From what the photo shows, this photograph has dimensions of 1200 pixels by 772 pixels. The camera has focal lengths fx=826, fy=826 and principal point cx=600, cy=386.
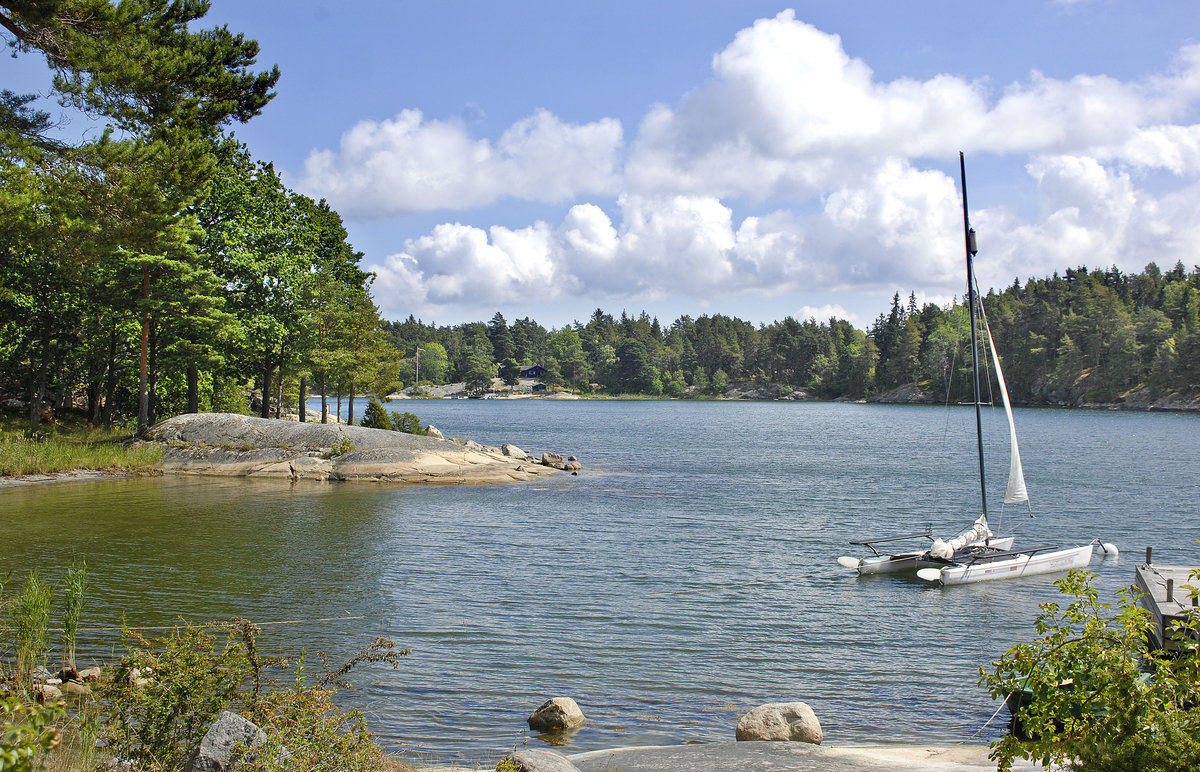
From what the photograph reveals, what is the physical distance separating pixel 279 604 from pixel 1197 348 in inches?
5635

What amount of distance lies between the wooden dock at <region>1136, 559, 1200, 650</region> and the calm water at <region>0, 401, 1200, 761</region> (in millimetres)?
2566

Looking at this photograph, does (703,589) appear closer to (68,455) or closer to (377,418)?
(68,455)

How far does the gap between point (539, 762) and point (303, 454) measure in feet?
122

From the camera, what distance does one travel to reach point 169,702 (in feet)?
26.7

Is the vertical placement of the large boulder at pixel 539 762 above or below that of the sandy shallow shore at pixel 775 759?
above

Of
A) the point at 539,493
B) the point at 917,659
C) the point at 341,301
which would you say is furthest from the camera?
the point at 341,301

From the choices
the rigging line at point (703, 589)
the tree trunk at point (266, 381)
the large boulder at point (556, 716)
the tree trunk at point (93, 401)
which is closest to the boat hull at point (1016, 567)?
the rigging line at point (703, 589)

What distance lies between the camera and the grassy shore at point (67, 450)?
3519cm

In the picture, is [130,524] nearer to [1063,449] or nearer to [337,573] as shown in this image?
[337,573]

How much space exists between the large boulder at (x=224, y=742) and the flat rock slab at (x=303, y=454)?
3447 centimetres

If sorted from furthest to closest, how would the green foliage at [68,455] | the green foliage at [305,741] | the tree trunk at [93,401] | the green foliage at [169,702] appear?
the tree trunk at [93,401] → the green foliage at [68,455] → the green foliage at [169,702] → the green foliage at [305,741]

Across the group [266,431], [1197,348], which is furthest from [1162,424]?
[266,431]

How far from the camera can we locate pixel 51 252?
1681 centimetres

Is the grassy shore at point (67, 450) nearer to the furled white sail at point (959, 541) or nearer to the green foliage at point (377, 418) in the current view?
the green foliage at point (377, 418)
